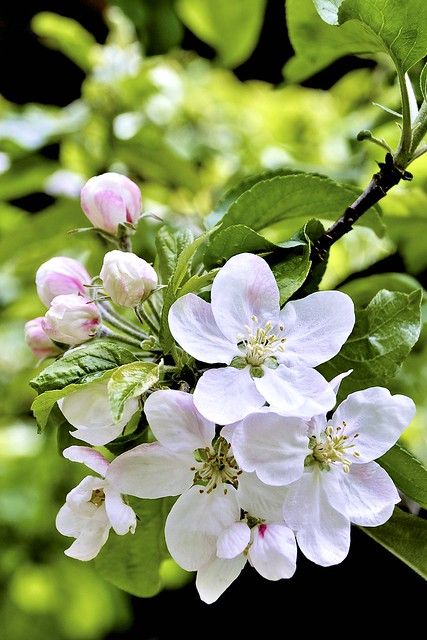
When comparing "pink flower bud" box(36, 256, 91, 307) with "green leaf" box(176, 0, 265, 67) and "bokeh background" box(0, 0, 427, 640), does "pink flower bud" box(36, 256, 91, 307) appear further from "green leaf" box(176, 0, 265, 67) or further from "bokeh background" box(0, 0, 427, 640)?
"green leaf" box(176, 0, 265, 67)

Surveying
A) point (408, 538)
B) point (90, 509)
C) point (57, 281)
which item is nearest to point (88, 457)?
point (90, 509)

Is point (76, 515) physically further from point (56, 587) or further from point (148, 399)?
point (56, 587)

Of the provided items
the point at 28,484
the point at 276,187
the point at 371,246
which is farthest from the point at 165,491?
the point at 28,484

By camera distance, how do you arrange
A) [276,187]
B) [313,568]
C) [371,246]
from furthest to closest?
[371,246]
[313,568]
[276,187]

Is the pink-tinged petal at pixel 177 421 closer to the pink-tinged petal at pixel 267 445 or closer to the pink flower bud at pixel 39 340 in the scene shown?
the pink-tinged petal at pixel 267 445

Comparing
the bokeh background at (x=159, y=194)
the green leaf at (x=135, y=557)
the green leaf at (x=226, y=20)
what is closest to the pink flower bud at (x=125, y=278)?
the green leaf at (x=135, y=557)

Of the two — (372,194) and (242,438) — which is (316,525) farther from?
(372,194)

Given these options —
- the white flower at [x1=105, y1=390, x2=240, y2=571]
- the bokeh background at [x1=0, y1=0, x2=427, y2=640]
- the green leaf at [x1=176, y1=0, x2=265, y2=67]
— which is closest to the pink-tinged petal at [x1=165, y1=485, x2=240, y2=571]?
the white flower at [x1=105, y1=390, x2=240, y2=571]
